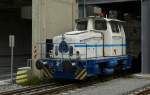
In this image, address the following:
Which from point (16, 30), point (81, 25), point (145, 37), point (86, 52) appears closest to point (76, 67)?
point (86, 52)

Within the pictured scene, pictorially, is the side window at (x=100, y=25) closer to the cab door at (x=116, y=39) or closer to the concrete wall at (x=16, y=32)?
the cab door at (x=116, y=39)

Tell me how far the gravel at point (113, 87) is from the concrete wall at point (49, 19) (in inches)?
159

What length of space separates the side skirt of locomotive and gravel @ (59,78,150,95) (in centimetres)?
63

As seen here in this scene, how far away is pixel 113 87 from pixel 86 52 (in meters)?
2.07

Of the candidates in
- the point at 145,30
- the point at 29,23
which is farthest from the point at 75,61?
the point at 29,23

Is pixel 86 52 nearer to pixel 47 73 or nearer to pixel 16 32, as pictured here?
pixel 47 73

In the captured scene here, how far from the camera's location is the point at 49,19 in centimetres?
2161

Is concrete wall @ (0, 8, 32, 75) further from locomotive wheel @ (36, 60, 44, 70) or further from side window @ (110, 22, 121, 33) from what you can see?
locomotive wheel @ (36, 60, 44, 70)

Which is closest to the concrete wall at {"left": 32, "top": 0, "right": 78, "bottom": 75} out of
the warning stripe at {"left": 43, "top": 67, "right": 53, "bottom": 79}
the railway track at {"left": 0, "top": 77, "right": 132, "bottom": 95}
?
the warning stripe at {"left": 43, "top": 67, "right": 53, "bottom": 79}

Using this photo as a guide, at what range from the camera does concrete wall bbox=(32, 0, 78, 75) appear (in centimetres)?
2105

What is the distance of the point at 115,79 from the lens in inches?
835

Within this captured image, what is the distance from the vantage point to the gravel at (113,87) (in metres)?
16.0

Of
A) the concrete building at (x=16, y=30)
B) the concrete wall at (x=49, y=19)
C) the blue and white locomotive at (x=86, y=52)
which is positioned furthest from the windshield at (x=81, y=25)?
the concrete building at (x=16, y=30)

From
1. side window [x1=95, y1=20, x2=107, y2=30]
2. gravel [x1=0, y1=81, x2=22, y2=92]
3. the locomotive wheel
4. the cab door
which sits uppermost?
side window [x1=95, y1=20, x2=107, y2=30]
